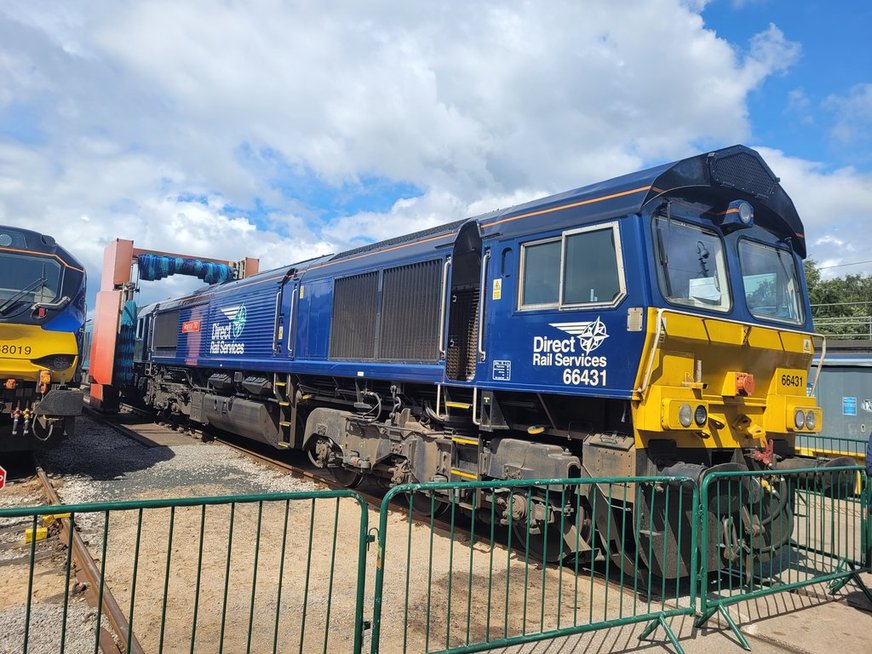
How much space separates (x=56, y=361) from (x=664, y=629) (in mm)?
9226

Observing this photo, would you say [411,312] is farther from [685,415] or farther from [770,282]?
[770,282]

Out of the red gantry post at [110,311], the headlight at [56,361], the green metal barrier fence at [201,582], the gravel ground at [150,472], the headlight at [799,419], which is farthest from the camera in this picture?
the red gantry post at [110,311]

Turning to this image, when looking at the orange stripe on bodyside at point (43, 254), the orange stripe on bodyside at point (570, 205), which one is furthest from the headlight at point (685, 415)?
the orange stripe on bodyside at point (43, 254)

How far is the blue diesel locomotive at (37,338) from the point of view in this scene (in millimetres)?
9211

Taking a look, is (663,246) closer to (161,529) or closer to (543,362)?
(543,362)

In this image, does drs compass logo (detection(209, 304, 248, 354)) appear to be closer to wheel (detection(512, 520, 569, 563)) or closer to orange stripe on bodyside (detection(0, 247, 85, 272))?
orange stripe on bodyside (detection(0, 247, 85, 272))

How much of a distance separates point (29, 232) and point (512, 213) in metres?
8.22

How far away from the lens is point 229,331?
13.2 metres

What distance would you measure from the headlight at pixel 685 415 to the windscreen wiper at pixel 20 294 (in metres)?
9.49

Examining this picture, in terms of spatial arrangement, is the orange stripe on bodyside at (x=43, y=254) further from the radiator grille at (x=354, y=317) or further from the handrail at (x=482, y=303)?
the handrail at (x=482, y=303)

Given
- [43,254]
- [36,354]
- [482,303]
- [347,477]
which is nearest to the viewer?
[482,303]

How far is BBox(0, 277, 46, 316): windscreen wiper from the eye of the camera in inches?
372

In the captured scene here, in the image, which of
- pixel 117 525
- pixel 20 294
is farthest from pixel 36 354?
pixel 117 525

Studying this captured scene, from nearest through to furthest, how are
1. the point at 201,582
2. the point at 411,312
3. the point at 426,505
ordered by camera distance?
the point at 201,582 < the point at 411,312 < the point at 426,505
